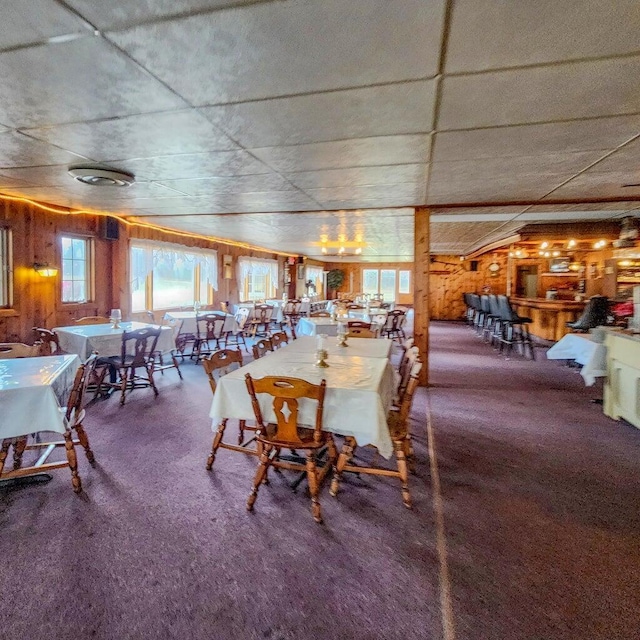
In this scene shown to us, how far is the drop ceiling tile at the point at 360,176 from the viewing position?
11.5 feet

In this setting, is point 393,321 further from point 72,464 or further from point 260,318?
point 72,464

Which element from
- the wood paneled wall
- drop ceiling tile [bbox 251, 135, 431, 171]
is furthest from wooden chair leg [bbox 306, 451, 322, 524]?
the wood paneled wall

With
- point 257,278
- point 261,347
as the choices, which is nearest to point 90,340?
point 261,347

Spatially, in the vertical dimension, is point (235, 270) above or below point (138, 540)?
above

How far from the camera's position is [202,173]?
3715mm

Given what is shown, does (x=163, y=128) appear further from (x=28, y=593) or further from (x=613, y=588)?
(x=613, y=588)

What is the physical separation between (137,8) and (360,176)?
2496mm

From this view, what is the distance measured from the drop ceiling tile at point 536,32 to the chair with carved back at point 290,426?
1657 millimetres

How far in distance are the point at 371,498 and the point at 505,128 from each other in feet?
7.95

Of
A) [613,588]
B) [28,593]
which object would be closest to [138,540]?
[28,593]

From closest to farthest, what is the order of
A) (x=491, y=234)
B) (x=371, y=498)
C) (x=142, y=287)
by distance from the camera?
(x=371, y=498)
(x=142, y=287)
(x=491, y=234)

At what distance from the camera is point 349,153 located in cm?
307

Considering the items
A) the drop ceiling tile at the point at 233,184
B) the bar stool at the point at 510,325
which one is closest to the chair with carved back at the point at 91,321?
the drop ceiling tile at the point at 233,184

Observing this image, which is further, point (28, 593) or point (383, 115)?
point (383, 115)
